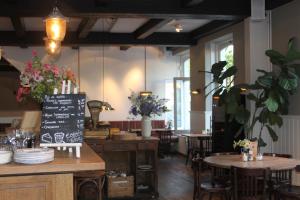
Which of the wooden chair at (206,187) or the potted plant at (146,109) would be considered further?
the potted plant at (146,109)

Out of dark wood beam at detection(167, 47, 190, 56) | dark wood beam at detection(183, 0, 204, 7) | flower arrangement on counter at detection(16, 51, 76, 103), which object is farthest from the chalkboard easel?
dark wood beam at detection(167, 47, 190, 56)

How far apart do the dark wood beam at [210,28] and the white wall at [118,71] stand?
2933 millimetres

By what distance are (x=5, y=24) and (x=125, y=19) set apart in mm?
2932

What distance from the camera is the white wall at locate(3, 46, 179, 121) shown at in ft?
43.3

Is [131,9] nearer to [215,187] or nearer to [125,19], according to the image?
[125,19]

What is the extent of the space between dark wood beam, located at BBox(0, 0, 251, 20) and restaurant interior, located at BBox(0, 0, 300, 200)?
0.02 metres

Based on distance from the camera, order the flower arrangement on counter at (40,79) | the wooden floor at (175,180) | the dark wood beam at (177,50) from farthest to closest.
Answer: the dark wood beam at (177,50), the wooden floor at (175,180), the flower arrangement on counter at (40,79)

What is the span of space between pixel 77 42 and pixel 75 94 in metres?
7.77

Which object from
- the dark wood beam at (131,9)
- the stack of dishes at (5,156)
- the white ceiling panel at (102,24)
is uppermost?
the white ceiling panel at (102,24)

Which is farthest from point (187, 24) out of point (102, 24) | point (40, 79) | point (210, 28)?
point (40, 79)

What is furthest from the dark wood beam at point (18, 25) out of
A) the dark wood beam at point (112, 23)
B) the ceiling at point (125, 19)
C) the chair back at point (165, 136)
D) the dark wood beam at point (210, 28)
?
the chair back at point (165, 136)

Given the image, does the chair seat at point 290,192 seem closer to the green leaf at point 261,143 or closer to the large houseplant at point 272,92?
the large houseplant at point 272,92

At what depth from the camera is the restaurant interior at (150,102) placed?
3.18 meters

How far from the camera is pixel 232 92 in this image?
697 cm
